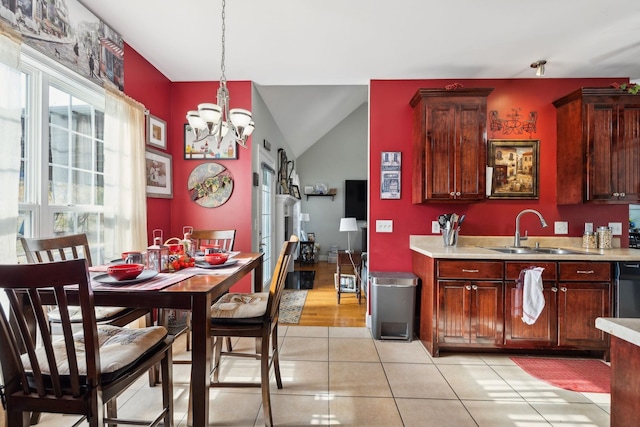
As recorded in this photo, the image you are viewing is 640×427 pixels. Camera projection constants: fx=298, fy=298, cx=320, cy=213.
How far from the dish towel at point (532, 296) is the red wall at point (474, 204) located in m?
0.78

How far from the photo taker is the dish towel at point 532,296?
2.40 m

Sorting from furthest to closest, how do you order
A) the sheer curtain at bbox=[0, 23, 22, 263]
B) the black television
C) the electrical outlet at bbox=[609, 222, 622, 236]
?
the black television → the electrical outlet at bbox=[609, 222, 622, 236] → the sheer curtain at bbox=[0, 23, 22, 263]

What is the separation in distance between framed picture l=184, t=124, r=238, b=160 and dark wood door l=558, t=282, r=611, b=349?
3339 millimetres

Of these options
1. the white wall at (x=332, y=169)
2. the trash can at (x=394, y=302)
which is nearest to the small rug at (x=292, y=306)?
the trash can at (x=394, y=302)

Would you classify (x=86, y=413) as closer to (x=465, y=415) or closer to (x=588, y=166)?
(x=465, y=415)

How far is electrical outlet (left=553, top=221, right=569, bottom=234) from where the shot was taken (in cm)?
310

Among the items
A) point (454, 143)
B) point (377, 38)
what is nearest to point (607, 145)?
point (454, 143)

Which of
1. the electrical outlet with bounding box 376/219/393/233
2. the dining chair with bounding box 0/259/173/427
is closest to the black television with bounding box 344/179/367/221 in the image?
the electrical outlet with bounding box 376/219/393/233

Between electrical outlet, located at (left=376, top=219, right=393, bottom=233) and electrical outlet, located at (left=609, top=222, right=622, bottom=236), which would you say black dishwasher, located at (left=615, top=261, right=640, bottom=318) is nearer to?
electrical outlet, located at (left=609, top=222, right=622, bottom=236)

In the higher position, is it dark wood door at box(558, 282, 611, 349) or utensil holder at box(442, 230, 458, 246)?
utensil holder at box(442, 230, 458, 246)

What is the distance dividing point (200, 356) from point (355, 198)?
6.63 metres

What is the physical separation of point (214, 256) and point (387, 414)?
1430 mm

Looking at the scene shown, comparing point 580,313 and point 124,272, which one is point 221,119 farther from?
point 580,313

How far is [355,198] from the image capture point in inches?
305
